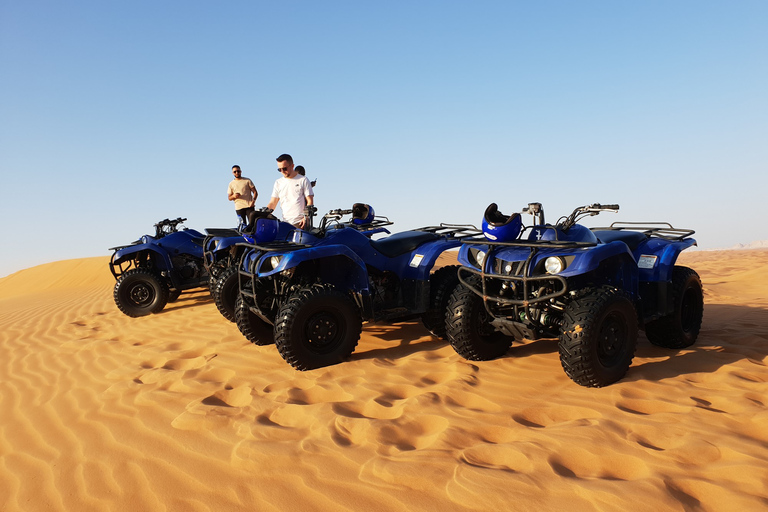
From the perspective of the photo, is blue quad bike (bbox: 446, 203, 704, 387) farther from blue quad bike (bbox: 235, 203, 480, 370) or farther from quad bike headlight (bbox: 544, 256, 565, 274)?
blue quad bike (bbox: 235, 203, 480, 370)

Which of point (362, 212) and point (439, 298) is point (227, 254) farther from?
point (439, 298)

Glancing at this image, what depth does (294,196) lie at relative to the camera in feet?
20.9

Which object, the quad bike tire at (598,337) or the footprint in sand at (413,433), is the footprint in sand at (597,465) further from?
the quad bike tire at (598,337)

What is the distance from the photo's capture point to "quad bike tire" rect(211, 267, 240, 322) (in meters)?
6.61

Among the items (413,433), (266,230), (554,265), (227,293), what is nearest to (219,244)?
(227,293)

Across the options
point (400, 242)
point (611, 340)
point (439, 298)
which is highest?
point (400, 242)

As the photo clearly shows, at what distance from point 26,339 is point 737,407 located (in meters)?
8.49

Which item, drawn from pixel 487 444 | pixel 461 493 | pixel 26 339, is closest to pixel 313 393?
pixel 487 444

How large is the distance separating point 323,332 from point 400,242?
4.99ft

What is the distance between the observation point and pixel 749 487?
2318mm

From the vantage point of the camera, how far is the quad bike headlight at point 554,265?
393 cm

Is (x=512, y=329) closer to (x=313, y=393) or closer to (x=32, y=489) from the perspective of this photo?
(x=313, y=393)

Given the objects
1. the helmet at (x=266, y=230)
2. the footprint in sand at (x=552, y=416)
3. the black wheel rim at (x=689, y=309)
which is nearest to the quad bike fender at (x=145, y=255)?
Answer: the helmet at (x=266, y=230)

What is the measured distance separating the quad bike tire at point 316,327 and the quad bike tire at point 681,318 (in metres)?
2.97
